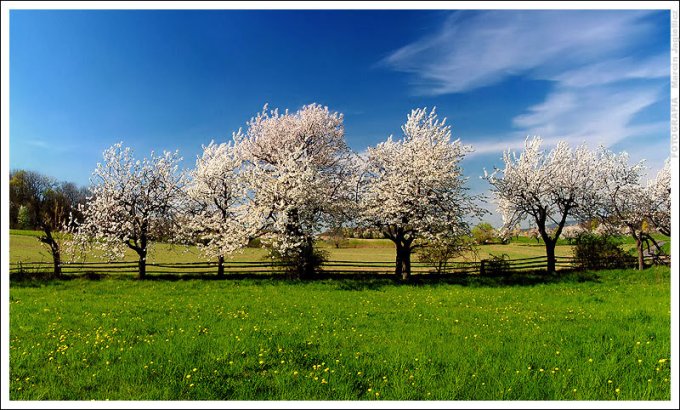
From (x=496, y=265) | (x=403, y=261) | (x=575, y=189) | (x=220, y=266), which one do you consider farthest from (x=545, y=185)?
(x=220, y=266)

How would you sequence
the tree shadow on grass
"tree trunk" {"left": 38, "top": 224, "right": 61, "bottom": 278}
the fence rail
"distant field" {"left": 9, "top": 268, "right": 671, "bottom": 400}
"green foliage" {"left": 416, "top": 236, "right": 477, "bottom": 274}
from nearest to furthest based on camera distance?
"distant field" {"left": 9, "top": 268, "right": 671, "bottom": 400} → the tree shadow on grass → "tree trunk" {"left": 38, "top": 224, "right": 61, "bottom": 278} → the fence rail → "green foliage" {"left": 416, "top": 236, "right": 477, "bottom": 274}

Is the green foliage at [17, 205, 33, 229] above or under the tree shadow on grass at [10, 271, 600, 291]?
above

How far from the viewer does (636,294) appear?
42.7ft

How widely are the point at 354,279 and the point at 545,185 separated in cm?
1166

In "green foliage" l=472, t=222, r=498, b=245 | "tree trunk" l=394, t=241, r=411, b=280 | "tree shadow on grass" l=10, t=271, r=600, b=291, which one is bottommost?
"tree shadow on grass" l=10, t=271, r=600, b=291

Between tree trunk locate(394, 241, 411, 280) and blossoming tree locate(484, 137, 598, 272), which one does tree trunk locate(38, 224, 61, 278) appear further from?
blossoming tree locate(484, 137, 598, 272)

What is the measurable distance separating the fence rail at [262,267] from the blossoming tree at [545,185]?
2513 millimetres

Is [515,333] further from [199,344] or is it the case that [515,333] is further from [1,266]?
[1,266]

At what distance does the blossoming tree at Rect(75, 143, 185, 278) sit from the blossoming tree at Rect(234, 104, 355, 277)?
500cm

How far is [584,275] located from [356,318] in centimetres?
1349

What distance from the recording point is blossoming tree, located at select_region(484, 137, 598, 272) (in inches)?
846

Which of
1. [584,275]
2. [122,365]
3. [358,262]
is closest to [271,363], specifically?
[122,365]

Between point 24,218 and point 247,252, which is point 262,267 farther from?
point 24,218

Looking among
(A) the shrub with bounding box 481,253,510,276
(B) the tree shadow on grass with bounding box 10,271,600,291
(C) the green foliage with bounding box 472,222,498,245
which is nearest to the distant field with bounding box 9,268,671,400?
(B) the tree shadow on grass with bounding box 10,271,600,291
